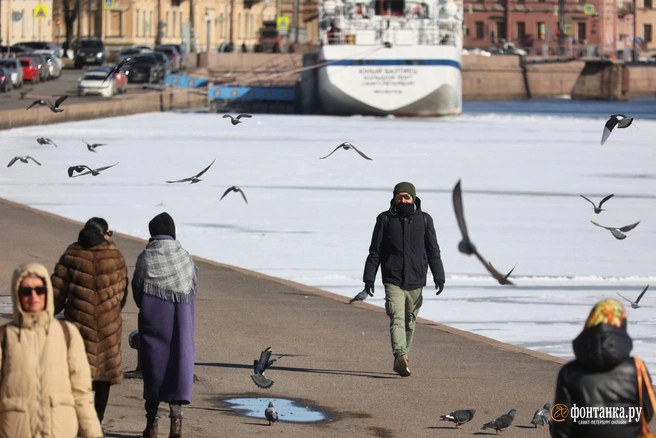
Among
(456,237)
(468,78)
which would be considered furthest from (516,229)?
(468,78)

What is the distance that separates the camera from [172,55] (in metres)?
70.4

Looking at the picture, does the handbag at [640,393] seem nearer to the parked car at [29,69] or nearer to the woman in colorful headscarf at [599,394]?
the woman in colorful headscarf at [599,394]

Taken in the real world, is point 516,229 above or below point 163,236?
below

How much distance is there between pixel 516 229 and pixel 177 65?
170 feet

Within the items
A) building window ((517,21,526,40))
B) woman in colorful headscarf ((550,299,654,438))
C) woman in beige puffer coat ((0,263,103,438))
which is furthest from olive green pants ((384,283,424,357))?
building window ((517,21,526,40))

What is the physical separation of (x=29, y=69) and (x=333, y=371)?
50.4 metres

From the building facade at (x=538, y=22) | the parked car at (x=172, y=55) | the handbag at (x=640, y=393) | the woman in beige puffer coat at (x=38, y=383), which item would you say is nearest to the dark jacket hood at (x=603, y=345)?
the handbag at (x=640, y=393)

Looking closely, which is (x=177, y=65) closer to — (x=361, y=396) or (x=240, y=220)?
(x=240, y=220)

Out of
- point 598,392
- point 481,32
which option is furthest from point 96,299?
point 481,32

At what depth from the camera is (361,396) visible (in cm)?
895

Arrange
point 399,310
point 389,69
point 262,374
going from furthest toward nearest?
point 389,69 → point 399,310 → point 262,374

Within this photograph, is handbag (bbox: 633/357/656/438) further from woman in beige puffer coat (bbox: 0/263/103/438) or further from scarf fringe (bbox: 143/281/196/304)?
scarf fringe (bbox: 143/281/196/304)

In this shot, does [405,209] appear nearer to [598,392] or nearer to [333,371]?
[333,371]

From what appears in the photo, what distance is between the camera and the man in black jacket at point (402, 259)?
9500 millimetres
